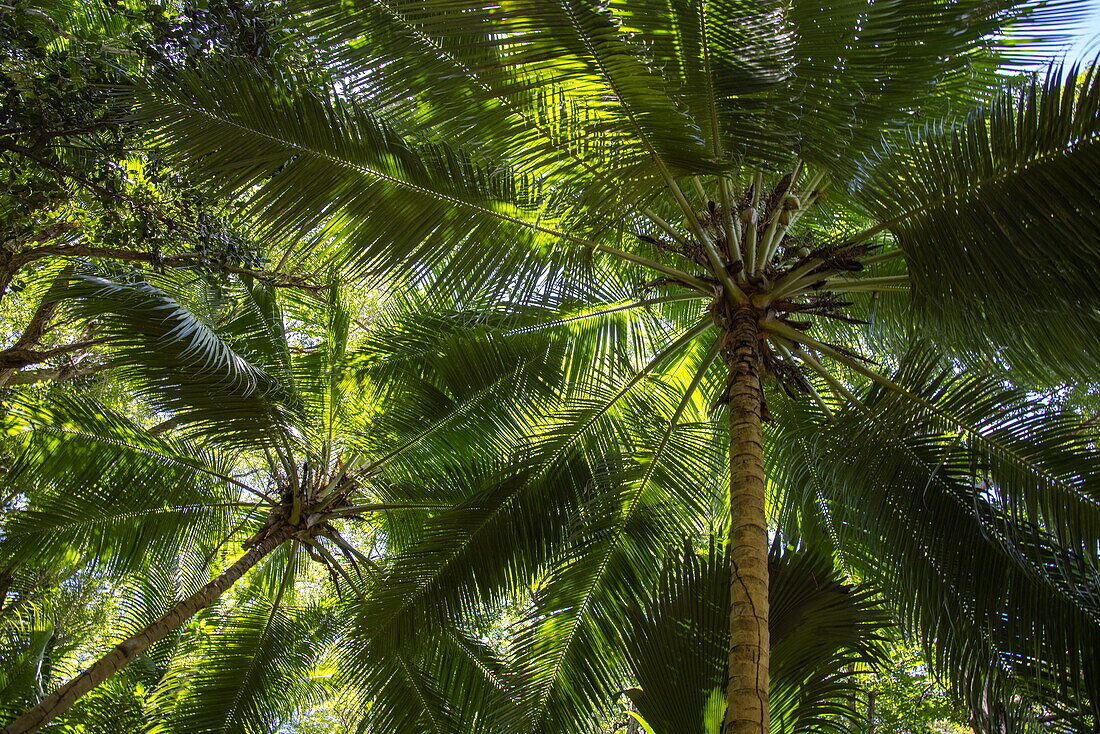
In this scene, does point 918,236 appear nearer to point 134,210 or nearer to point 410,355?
point 410,355

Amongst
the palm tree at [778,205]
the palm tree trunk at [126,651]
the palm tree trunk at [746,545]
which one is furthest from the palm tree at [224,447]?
the palm tree trunk at [746,545]

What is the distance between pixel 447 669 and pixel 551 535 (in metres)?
1.93

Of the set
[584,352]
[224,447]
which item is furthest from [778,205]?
[224,447]

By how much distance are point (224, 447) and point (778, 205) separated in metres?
4.85

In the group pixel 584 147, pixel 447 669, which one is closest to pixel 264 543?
pixel 447 669

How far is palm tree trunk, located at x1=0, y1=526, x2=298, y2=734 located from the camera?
20.1ft

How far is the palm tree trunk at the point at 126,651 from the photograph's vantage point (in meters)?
6.13

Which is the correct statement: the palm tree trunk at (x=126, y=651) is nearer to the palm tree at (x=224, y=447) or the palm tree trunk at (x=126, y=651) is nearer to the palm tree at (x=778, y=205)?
the palm tree at (x=224, y=447)

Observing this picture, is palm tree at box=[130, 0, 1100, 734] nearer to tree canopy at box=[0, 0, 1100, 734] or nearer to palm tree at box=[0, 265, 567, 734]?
tree canopy at box=[0, 0, 1100, 734]

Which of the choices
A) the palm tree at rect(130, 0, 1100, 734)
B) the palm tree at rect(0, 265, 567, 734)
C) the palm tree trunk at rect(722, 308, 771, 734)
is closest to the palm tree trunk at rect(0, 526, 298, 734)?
the palm tree at rect(0, 265, 567, 734)

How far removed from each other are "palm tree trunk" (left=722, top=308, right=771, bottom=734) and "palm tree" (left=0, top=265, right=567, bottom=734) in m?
2.37

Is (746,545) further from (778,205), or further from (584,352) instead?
(584,352)

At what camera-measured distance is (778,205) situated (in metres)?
5.84

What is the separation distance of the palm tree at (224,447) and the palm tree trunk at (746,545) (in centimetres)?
237
